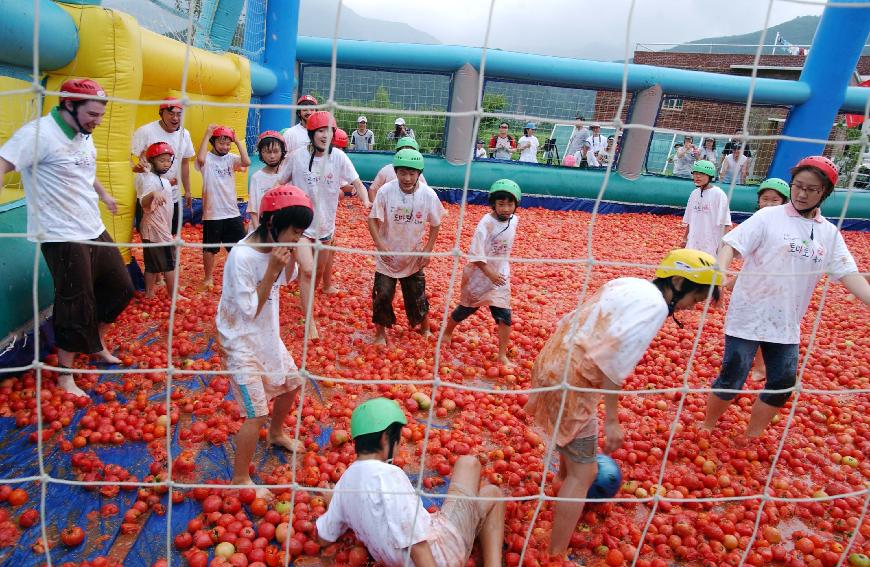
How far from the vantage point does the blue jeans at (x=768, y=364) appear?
3326 millimetres

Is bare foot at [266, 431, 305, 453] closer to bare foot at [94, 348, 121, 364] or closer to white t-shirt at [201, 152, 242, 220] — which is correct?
bare foot at [94, 348, 121, 364]

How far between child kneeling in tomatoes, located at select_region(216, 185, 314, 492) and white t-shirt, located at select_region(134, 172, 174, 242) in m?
2.41

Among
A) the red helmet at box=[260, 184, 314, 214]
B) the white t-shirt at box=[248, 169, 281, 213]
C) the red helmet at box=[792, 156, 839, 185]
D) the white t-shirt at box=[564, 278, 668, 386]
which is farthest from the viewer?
the white t-shirt at box=[248, 169, 281, 213]

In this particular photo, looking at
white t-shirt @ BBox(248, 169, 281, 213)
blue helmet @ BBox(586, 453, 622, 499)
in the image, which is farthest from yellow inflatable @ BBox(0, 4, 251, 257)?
→ blue helmet @ BBox(586, 453, 622, 499)

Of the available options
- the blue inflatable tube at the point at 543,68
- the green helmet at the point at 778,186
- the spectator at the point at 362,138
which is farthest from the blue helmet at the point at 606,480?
the spectator at the point at 362,138

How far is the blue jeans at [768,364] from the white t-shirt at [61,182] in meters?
3.86

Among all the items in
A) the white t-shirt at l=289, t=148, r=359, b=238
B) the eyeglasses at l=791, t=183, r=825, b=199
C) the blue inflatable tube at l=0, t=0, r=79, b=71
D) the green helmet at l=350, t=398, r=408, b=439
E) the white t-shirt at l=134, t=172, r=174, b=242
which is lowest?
the green helmet at l=350, t=398, r=408, b=439

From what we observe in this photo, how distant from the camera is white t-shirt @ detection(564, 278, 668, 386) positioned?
220cm

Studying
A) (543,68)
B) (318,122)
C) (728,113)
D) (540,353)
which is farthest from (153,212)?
(728,113)

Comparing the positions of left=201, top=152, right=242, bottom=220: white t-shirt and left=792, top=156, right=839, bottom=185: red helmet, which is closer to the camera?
left=792, top=156, right=839, bottom=185: red helmet

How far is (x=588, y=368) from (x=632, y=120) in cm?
1068

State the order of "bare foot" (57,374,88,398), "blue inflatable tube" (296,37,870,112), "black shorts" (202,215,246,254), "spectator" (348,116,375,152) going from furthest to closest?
"spectator" (348,116,375,152)
"blue inflatable tube" (296,37,870,112)
"black shorts" (202,215,246,254)
"bare foot" (57,374,88,398)

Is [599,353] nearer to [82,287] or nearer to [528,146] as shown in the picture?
[82,287]

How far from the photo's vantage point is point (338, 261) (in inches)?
261
